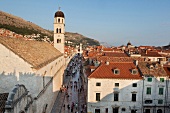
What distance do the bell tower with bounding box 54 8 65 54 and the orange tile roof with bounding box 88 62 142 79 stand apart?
908 inches

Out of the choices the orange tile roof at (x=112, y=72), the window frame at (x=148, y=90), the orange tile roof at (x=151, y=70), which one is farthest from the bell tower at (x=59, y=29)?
the window frame at (x=148, y=90)

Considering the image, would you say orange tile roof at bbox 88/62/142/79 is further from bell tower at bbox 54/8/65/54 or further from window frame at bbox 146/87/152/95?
bell tower at bbox 54/8/65/54

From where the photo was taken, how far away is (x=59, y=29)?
5231 centimetres

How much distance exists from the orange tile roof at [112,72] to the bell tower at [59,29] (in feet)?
75.7

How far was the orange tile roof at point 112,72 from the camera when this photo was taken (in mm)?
30812

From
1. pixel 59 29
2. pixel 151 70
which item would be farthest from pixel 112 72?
pixel 59 29

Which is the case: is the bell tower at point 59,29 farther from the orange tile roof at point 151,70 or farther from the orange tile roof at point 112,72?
the orange tile roof at point 151,70

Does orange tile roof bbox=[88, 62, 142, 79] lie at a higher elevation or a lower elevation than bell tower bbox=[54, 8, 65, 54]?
lower

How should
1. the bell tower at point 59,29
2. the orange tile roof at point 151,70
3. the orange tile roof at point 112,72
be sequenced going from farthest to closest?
the bell tower at point 59,29, the orange tile roof at point 151,70, the orange tile roof at point 112,72

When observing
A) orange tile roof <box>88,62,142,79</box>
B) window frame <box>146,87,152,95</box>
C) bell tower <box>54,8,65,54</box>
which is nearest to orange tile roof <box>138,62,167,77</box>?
orange tile roof <box>88,62,142,79</box>

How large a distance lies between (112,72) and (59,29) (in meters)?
25.4

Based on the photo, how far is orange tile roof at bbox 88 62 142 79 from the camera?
30.8m

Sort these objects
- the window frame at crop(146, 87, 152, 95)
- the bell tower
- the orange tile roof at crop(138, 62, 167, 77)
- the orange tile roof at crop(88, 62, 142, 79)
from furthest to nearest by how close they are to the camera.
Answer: the bell tower
the orange tile roof at crop(138, 62, 167, 77)
the window frame at crop(146, 87, 152, 95)
the orange tile roof at crop(88, 62, 142, 79)

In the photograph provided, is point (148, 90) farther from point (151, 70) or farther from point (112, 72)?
point (112, 72)
